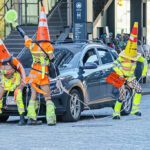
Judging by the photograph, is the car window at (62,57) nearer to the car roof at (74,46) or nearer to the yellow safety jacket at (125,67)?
the car roof at (74,46)

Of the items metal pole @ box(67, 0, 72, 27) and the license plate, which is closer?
the license plate

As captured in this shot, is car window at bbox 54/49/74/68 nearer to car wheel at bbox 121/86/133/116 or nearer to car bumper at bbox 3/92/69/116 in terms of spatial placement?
car bumper at bbox 3/92/69/116

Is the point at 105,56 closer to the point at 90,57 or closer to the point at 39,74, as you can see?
the point at 90,57

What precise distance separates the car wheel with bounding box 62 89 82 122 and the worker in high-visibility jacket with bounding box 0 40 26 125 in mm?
894

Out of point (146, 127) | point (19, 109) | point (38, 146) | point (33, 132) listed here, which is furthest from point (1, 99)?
point (38, 146)

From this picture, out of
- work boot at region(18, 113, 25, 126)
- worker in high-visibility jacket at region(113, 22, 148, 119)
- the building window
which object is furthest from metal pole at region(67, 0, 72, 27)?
work boot at region(18, 113, 25, 126)

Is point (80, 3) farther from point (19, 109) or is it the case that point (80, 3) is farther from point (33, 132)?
point (33, 132)

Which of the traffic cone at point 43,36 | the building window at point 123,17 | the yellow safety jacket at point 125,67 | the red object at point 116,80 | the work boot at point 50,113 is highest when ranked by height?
the building window at point 123,17

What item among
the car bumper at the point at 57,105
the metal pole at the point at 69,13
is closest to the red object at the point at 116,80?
the car bumper at the point at 57,105

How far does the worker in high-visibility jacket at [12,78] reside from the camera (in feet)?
50.2

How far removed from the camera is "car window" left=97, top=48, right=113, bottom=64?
17.6 m

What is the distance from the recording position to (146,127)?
14492 mm

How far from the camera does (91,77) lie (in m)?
16.7

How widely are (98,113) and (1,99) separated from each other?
15.0ft
